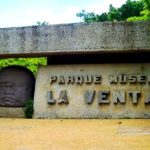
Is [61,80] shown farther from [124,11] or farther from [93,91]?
[124,11]

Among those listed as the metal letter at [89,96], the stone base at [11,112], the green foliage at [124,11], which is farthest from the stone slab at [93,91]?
the green foliage at [124,11]

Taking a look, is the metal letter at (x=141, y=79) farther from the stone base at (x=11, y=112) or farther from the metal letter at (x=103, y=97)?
the stone base at (x=11, y=112)

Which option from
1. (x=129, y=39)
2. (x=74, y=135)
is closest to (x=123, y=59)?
(x=129, y=39)

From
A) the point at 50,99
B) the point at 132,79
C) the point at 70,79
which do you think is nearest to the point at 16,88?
the point at 50,99

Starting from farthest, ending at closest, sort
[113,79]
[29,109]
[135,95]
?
[29,109] < [113,79] < [135,95]

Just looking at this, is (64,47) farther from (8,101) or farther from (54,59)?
(8,101)

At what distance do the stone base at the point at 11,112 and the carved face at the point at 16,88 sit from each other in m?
0.11

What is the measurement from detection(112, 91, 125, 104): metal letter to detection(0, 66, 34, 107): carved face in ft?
7.77

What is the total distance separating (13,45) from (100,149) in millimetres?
6065

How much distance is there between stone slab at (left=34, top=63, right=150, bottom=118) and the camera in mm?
8719

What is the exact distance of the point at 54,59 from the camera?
32.9 ft

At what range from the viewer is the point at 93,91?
29.5ft

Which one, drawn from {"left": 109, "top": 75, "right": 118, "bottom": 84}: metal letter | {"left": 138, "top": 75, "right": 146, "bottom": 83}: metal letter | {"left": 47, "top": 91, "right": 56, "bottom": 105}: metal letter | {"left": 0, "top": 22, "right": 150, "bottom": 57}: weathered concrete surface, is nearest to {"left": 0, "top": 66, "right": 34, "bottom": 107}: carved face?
{"left": 0, "top": 22, "right": 150, "bottom": 57}: weathered concrete surface

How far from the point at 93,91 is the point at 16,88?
216 centimetres
